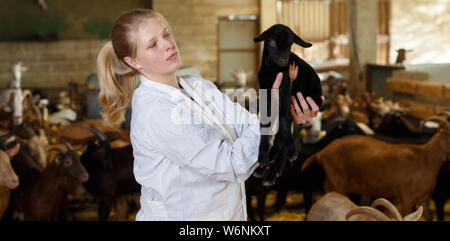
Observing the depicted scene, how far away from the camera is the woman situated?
1.31m

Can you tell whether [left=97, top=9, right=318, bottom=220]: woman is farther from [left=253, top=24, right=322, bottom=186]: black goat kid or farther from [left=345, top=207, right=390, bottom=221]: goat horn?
[left=345, top=207, right=390, bottom=221]: goat horn

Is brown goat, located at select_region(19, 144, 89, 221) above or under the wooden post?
under

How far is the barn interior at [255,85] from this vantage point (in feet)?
13.3

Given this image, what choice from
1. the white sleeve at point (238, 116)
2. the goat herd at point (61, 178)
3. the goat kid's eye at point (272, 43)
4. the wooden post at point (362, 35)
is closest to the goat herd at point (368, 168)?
the goat herd at point (61, 178)

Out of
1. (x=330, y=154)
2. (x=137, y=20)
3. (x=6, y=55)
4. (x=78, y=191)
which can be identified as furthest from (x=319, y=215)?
(x=6, y=55)

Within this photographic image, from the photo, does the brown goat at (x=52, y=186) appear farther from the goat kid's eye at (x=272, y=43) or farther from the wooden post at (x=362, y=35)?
the wooden post at (x=362, y=35)

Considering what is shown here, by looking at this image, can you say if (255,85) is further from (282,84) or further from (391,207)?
(282,84)

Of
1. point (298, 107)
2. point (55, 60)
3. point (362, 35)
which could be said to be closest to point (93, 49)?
point (55, 60)

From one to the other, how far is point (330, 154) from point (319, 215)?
104cm

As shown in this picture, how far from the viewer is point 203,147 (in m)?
1.29

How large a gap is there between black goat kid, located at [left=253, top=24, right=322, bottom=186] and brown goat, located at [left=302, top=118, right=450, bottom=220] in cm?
275

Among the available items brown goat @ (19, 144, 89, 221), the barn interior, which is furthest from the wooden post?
brown goat @ (19, 144, 89, 221)

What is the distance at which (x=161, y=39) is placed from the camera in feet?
4.70

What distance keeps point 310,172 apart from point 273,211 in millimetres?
581
